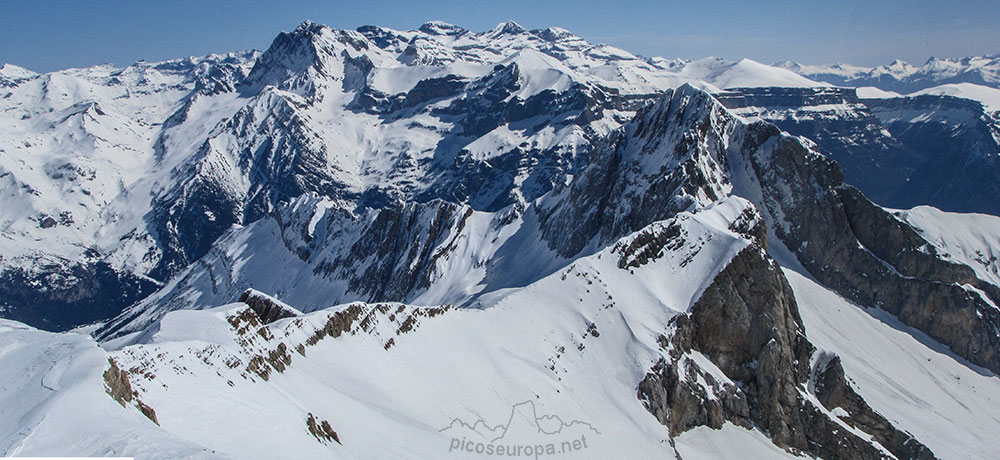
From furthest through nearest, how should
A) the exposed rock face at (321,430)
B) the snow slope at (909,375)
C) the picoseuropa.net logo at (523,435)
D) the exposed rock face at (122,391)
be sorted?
the snow slope at (909,375) → the picoseuropa.net logo at (523,435) → the exposed rock face at (321,430) → the exposed rock face at (122,391)

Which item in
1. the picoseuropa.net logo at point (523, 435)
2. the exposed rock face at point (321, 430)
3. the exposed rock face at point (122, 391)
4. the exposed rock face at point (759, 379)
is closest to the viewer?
the exposed rock face at point (122, 391)

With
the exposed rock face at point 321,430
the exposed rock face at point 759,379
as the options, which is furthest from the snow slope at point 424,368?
the exposed rock face at point 759,379

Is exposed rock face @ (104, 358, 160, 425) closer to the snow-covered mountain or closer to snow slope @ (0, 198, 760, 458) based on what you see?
the snow-covered mountain

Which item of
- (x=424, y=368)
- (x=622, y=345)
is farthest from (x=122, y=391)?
(x=622, y=345)

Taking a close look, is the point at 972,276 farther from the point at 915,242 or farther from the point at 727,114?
the point at 727,114

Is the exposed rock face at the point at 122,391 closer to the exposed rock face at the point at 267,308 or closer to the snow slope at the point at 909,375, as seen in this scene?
the exposed rock face at the point at 267,308

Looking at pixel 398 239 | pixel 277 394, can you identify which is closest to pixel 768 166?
pixel 398 239

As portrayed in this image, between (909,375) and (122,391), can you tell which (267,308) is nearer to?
(122,391)
